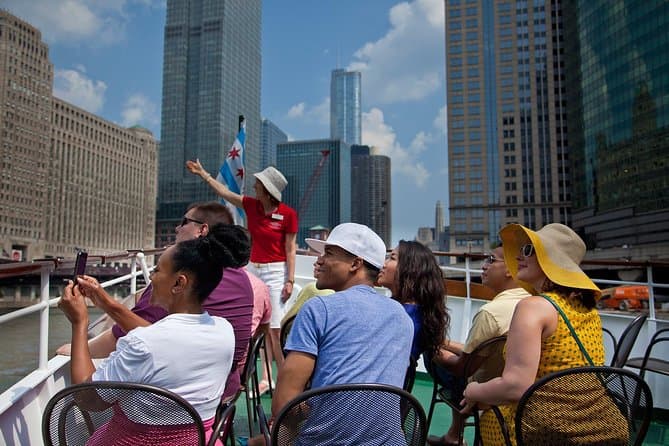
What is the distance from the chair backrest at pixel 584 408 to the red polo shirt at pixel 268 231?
280 cm

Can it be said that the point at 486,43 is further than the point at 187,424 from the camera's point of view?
Yes

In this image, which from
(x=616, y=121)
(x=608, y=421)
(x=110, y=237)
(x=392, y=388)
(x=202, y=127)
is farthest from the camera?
(x=202, y=127)

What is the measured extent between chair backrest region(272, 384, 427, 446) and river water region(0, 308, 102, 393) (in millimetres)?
11753

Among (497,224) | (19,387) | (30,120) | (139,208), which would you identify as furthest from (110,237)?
(19,387)

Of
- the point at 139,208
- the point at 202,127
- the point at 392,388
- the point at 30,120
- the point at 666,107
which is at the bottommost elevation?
the point at 392,388

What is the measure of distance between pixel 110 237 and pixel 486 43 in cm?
7681

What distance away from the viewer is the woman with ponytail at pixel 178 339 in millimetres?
1624

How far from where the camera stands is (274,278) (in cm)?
429

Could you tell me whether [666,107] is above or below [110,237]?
above

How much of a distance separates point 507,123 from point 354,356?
91.4 m

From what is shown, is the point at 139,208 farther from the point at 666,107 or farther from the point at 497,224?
the point at 666,107

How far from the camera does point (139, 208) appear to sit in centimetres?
10762

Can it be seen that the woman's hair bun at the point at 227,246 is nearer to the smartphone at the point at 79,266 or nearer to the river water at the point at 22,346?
the smartphone at the point at 79,266

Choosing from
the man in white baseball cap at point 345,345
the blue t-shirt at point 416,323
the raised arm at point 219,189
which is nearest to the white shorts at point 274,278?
the raised arm at point 219,189
